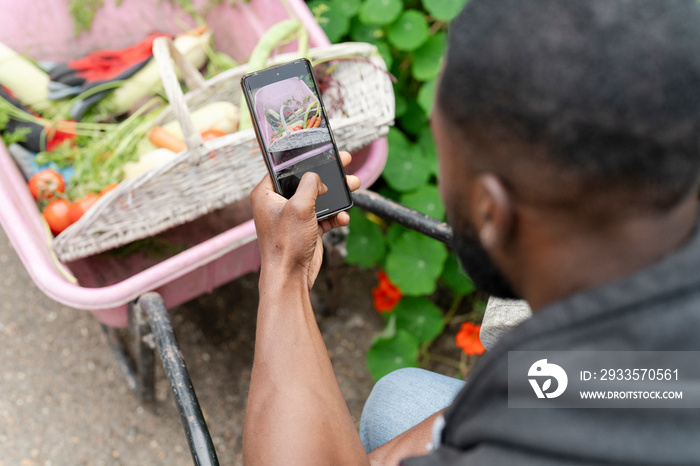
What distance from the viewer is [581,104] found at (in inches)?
20.4

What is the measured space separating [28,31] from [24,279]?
2.66 ft

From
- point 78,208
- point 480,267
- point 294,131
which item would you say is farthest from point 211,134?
point 480,267

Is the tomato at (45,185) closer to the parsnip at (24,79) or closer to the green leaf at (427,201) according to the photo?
the parsnip at (24,79)

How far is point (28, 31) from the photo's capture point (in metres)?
1.75

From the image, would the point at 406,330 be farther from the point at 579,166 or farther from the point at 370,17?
the point at 579,166

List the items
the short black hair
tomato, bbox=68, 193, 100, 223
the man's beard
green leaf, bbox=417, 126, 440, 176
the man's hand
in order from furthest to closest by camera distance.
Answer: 1. green leaf, bbox=417, 126, 440, 176
2. tomato, bbox=68, 193, 100, 223
3. the man's hand
4. the man's beard
5. the short black hair

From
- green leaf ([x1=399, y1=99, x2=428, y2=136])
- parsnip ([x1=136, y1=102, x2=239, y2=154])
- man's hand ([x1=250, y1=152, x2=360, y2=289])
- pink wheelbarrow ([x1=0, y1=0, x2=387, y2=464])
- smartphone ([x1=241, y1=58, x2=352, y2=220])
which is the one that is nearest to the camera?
man's hand ([x1=250, y1=152, x2=360, y2=289])

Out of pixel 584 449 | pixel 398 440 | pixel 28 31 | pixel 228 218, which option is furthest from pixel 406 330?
pixel 28 31

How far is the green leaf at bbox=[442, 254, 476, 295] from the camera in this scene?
5.99 feet

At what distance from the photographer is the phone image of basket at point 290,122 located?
108 centimetres

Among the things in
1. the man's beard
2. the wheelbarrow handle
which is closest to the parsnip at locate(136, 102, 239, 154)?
the wheelbarrow handle

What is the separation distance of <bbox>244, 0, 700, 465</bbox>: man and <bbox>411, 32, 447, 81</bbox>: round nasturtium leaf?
1.12 m

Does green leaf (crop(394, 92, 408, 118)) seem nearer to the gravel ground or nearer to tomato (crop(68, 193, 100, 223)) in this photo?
the gravel ground

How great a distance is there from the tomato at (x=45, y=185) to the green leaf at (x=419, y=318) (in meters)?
1.03
